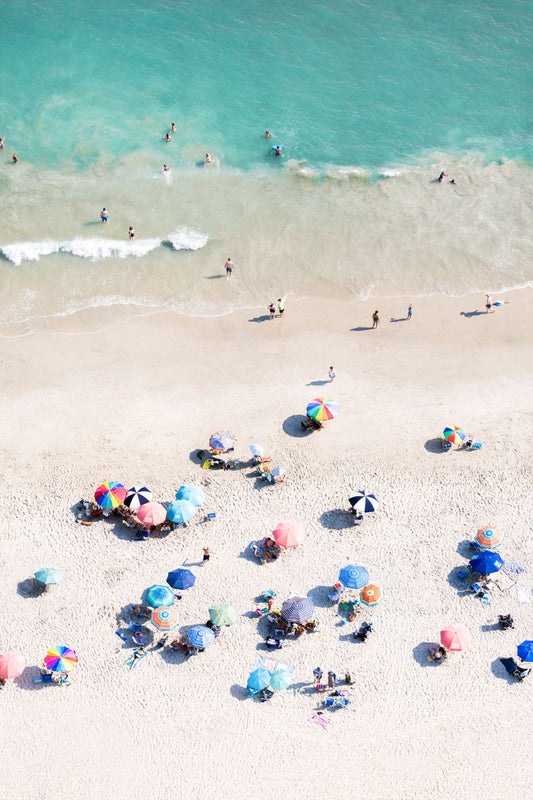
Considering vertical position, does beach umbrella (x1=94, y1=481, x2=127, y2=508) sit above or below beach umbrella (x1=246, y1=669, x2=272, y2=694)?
above

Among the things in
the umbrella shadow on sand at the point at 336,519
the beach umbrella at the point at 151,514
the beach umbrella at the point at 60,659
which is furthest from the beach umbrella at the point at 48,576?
the umbrella shadow on sand at the point at 336,519

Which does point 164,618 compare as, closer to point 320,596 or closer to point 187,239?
point 320,596

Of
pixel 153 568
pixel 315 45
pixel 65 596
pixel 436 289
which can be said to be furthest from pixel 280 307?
pixel 315 45

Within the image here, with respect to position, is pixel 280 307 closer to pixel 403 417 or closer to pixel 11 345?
pixel 403 417

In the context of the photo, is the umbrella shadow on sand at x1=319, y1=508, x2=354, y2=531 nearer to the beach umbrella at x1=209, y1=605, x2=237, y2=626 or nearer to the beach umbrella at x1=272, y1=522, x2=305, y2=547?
the beach umbrella at x1=272, y1=522, x2=305, y2=547

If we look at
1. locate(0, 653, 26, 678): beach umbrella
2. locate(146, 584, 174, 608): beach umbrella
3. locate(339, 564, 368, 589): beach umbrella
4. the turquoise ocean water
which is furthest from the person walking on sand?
the turquoise ocean water

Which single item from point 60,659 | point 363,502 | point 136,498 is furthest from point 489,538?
point 60,659
